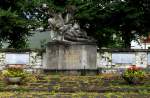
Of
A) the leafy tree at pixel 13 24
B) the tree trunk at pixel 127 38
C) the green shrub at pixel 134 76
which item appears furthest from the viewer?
the tree trunk at pixel 127 38

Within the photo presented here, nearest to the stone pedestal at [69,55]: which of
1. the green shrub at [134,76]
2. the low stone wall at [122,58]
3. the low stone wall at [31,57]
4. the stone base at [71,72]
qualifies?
the stone base at [71,72]

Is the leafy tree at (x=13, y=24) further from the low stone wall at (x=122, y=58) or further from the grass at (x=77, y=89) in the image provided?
the grass at (x=77, y=89)

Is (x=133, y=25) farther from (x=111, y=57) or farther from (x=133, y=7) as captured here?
(x=111, y=57)

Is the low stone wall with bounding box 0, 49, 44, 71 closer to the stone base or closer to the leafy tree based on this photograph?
the stone base

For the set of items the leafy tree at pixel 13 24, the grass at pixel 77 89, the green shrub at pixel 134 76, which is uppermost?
the leafy tree at pixel 13 24

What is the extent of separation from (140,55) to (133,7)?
5.09 m

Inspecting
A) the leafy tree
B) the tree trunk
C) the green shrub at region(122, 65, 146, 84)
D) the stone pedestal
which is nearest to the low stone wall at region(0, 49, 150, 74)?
the stone pedestal

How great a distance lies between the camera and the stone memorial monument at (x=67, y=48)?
22.5 meters

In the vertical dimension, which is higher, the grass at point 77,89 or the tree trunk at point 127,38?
the tree trunk at point 127,38

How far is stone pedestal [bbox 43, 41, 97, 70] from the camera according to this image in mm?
22500

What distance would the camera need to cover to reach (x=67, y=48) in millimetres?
22500

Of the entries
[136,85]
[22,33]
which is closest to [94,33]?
[22,33]

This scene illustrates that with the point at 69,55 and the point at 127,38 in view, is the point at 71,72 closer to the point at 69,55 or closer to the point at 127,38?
the point at 69,55

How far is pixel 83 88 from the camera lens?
1595 centimetres
